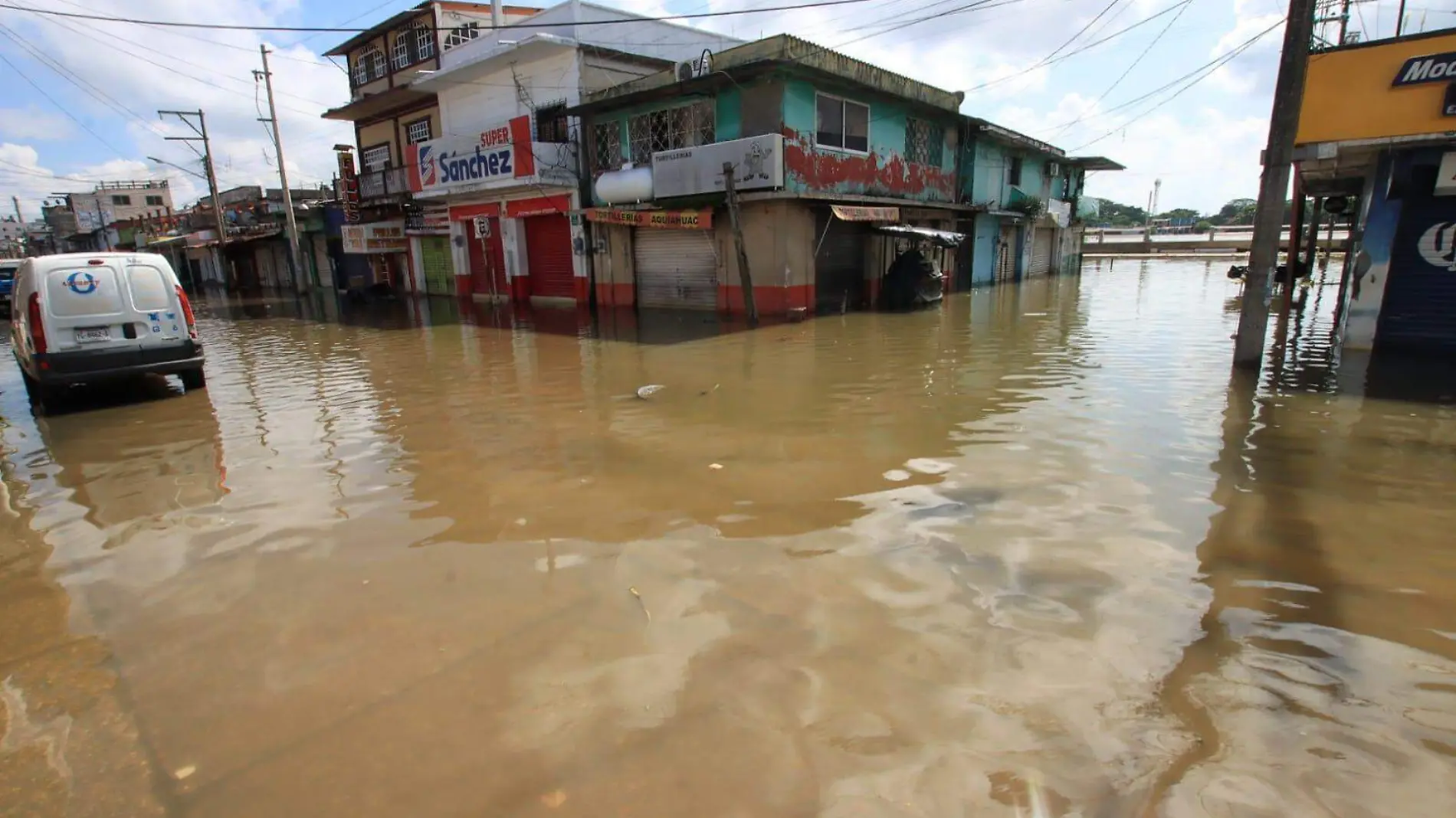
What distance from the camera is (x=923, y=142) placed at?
21891 mm

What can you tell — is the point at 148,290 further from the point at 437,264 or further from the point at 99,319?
the point at 437,264

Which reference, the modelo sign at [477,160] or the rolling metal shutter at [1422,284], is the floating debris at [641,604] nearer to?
the rolling metal shutter at [1422,284]

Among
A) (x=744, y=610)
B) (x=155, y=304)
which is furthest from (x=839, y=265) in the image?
(x=744, y=610)

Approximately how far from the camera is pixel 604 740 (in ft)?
9.15

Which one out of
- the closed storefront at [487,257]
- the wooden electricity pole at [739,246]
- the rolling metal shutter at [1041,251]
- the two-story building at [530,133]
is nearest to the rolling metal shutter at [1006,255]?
the rolling metal shutter at [1041,251]

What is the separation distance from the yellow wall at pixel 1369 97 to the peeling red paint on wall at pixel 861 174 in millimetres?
9481

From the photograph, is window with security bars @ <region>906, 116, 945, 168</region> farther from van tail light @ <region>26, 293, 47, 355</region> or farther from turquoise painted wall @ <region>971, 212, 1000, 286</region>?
van tail light @ <region>26, 293, 47, 355</region>

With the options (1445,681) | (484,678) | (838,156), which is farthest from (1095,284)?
(484,678)

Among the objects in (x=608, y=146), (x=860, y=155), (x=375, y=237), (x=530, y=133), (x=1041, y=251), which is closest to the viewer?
(x=860, y=155)

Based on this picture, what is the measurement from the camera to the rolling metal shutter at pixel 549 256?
23.1m

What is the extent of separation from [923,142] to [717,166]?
8.63m

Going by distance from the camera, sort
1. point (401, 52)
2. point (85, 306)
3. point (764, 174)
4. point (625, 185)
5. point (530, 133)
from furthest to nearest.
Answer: point (401, 52)
point (530, 133)
point (625, 185)
point (764, 174)
point (85, 306)

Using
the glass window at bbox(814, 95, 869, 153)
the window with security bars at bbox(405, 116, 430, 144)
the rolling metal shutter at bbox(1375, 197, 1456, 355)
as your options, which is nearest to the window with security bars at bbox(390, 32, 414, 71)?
the window with security bars at bbox(405, 116, 430, 144)

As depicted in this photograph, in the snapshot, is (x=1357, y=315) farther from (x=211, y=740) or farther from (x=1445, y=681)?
(x=211, y=740)
